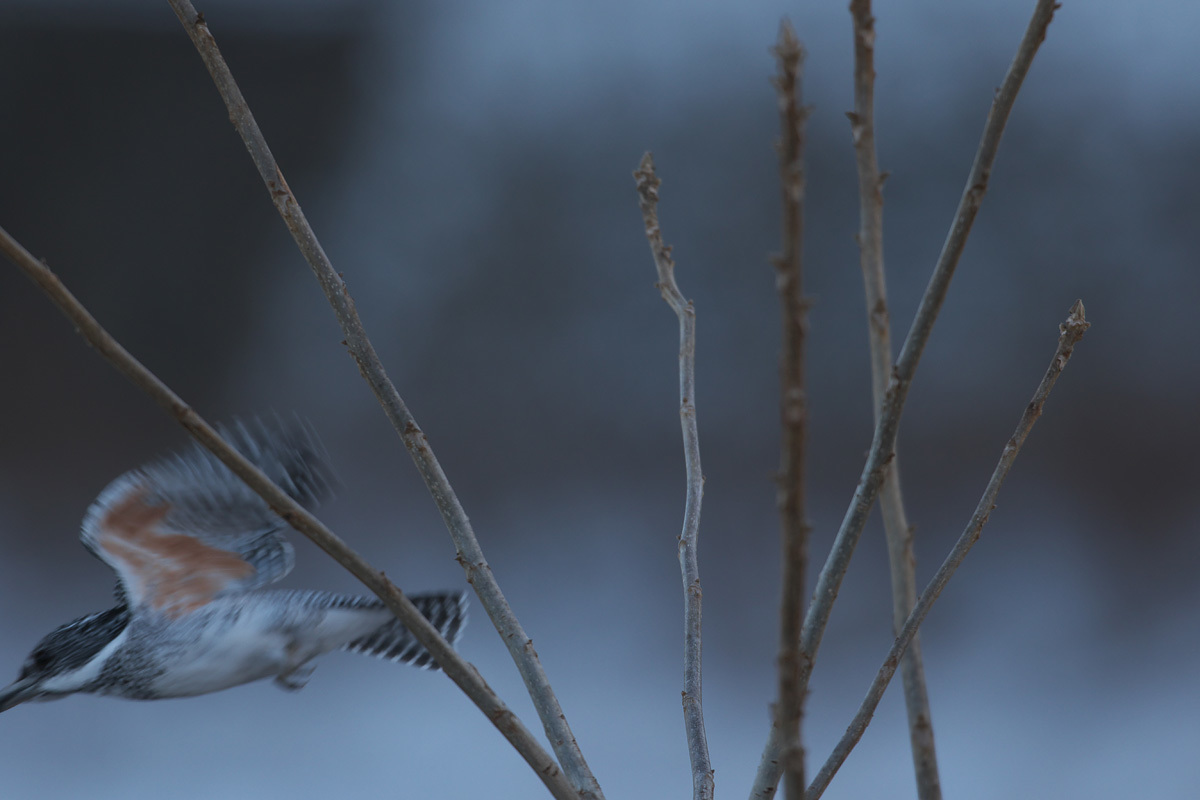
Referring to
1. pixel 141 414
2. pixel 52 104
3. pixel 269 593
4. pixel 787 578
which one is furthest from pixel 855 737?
pixel 52 104

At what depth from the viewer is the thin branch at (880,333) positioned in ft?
1.25

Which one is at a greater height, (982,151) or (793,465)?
(982,151)

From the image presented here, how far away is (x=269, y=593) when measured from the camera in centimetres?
50

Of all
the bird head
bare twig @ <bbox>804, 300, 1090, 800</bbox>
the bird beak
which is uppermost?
bare twig @ <bbox>804, 300, 1090, 800</bbox>

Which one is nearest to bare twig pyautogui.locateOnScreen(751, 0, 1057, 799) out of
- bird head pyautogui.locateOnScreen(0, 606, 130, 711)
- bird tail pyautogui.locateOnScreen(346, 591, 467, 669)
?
bird tail pyautogui.locateOnScreen(346, 591, 467, 669)

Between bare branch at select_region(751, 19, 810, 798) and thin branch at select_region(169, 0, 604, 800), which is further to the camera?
thin branch at select_region(169, 0, 604, 800)

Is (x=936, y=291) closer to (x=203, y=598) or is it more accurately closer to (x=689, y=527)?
(x=689, y=527)

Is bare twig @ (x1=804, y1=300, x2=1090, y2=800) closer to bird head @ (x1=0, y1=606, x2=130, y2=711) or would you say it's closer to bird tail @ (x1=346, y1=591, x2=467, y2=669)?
bird tail @ (x1=346, y1=591, x2=467, y2=669)

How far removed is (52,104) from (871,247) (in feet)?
5.75

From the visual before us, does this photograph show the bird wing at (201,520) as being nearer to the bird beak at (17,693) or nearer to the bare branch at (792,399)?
the bird beak at (17,693)

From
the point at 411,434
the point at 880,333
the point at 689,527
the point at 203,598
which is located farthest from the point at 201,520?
the point at 880,333

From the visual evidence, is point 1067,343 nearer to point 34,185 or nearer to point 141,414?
point 141,414

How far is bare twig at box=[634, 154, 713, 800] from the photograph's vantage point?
0.46 m

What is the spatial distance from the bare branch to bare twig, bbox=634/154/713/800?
7.9 inches
